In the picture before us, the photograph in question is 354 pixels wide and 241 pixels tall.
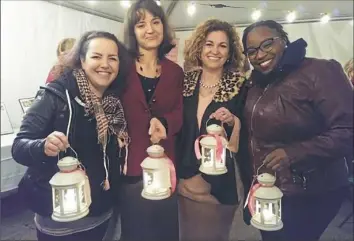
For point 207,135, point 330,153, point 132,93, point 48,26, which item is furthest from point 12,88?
point 330,153

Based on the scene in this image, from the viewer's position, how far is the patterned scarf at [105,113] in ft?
1.94

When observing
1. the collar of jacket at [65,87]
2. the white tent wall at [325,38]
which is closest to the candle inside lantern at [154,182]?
the collar of jacket at [65,87]

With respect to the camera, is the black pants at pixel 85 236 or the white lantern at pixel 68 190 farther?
the black pants at pixel 85 236

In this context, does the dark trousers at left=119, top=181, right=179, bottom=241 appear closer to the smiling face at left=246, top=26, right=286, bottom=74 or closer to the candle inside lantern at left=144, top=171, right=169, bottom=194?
the candle inside lantern at left=144, top=171, right=169, bottom=194

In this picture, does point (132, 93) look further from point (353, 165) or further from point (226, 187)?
point (353, 165)

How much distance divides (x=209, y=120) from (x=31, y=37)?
1.40 ft

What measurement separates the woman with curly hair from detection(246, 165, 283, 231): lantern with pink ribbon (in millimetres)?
64

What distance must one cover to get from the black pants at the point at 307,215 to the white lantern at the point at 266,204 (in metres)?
0.05

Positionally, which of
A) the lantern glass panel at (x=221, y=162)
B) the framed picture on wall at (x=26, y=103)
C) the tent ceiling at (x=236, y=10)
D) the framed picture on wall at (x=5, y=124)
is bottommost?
the lantern glass panel at (x=221, y=162)

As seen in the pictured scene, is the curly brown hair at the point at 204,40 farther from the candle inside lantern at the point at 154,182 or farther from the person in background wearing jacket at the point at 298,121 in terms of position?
the candle inside lantern at the point at 154,182

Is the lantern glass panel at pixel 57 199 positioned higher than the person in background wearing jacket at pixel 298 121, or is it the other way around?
the person in background wearing jacket at pixel 298 121

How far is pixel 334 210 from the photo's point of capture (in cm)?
61

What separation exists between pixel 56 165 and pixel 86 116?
0.12 metres

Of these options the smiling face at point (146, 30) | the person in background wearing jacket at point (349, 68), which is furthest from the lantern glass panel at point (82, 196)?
the person in background wearing jacket at point (349, 68)
